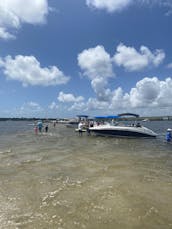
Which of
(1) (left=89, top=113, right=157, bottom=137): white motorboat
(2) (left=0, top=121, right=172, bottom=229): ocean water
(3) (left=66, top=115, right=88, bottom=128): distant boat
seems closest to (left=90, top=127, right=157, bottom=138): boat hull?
(1) (left=89, top=113, right=157, bottom=137): white motorboat

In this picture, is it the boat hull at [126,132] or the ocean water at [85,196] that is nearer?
the ocean water at [85,196]

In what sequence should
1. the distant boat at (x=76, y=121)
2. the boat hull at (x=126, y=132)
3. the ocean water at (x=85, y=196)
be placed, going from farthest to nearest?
the distant boat at (x=76, y=121)
the boat hull at (x=126, y=132)
the ocean water at (x=85, y=196)

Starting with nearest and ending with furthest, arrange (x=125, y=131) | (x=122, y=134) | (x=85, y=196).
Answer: (x=85, y=196) < (x=125, y=131) < (x=122, y=134)

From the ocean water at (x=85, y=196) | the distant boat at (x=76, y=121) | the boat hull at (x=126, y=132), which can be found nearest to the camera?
the ocean water at (x=85, y=196)

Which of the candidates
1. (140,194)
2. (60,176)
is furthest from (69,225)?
(60,176)

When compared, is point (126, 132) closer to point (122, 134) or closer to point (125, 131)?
point (125, 131)

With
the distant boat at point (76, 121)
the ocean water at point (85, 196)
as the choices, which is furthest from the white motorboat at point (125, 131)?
the distant boat at point (76, 121)

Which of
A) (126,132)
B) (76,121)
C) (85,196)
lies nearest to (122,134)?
(126,132)

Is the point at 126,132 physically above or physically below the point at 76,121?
below

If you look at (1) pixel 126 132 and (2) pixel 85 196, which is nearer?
(2) pixel 85 196

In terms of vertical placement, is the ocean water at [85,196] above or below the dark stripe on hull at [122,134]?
below

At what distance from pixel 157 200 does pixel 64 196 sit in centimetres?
318

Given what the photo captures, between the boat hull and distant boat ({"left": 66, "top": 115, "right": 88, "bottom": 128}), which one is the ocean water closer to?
the boat hull

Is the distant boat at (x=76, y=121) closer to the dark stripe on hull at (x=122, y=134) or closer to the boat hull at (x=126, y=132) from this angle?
the dark stripe on hull at (x=122, y=134)
